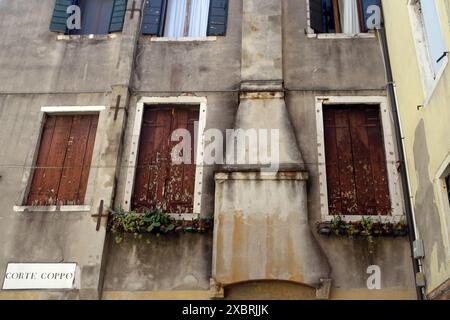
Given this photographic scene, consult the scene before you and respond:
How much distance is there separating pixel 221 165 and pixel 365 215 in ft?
8.62

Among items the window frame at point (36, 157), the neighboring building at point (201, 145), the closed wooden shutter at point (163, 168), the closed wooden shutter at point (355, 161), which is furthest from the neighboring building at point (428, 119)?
the window frame at point (36, 157)

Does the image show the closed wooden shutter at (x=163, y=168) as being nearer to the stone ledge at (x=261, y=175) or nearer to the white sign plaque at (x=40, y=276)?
the stone ledge at (x=261, y=175)

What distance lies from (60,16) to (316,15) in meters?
5.43

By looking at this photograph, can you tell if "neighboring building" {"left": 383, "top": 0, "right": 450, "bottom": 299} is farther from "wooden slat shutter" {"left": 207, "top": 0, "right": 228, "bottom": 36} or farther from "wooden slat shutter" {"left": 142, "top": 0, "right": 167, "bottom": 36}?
"wooden slat shutter" {"left": 142, "top": 0, "right": 167, "bottom": 36}

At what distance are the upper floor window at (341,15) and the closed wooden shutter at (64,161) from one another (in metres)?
4.99

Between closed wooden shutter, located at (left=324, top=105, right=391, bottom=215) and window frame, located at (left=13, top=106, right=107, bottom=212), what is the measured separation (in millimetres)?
4242

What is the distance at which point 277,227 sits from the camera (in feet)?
26.3

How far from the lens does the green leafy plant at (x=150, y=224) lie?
823 cm

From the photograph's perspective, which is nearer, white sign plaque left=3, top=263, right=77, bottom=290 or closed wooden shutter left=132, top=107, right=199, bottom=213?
white sign plaque left=3, top=263, right=77, bottom=290

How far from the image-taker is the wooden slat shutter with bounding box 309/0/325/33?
401 inches

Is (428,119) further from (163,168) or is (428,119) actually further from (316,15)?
(163,168)

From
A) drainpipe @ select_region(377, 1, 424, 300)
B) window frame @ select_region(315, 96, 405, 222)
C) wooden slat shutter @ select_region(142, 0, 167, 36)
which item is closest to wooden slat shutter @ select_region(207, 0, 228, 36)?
wooden slat shutter @ select_region(142, 0, 167, 36)

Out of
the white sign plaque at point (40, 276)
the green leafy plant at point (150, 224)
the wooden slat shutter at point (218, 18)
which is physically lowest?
the white sign plaque at point (40, 276)

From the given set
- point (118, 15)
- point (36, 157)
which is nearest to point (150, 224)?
point (36, 157)
